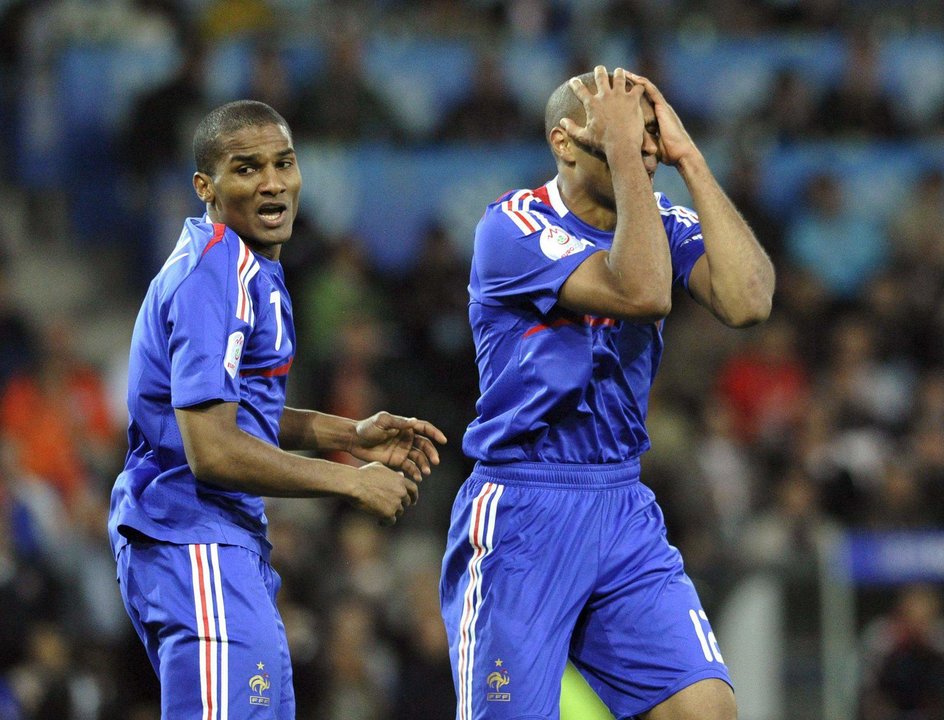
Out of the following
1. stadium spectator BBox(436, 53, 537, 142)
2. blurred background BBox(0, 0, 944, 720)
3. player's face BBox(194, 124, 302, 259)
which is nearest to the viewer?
player's face BBox(194, 124, 302, 259)

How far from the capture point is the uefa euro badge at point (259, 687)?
4.28 metres

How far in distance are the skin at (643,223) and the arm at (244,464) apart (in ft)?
3.07

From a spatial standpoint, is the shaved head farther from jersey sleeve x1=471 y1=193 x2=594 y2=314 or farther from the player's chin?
the player's chin

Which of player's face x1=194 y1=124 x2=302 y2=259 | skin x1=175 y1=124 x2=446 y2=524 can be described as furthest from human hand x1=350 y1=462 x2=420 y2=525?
player's face x1=194 y1=124 x2=302 y2=259

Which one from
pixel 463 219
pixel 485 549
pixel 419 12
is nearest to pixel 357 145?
pixel 463 219

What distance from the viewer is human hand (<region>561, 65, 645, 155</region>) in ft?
15.1

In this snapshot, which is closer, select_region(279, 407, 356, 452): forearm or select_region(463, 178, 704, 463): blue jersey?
select_region(463, 178, 704, 463): blue jersey

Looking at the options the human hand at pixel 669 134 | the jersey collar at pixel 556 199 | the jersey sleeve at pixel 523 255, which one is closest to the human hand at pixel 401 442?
the jersey sleeve at pixel 523 255

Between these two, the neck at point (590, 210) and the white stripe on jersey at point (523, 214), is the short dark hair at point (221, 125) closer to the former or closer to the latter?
the white stripe on jersey at point (523, 214)

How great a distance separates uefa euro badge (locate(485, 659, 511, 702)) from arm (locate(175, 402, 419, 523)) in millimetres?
765

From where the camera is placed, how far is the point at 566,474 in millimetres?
4848

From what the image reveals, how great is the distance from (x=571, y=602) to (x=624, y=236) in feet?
3.80

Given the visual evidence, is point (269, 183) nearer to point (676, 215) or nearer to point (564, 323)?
point (564, 323)

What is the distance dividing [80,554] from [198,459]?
5.62 metres
